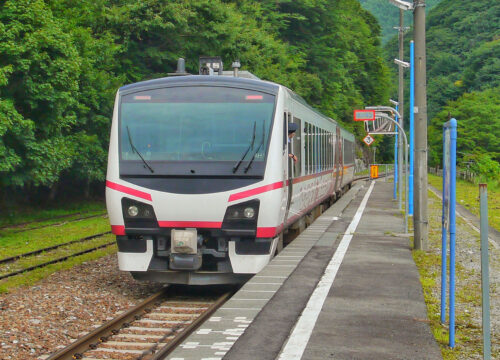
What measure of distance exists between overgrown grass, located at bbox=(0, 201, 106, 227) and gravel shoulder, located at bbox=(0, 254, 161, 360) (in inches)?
437

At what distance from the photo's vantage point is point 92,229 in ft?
68.6

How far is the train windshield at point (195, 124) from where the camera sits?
34.7 ft

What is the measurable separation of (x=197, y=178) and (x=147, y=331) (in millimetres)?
2487

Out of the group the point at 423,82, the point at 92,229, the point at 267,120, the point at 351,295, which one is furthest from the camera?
the point at 92,229

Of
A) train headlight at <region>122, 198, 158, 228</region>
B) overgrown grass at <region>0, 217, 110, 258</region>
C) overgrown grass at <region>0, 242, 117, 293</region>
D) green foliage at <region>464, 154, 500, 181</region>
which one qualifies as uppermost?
train headlight at <region>122, 198, 158, 228</region>

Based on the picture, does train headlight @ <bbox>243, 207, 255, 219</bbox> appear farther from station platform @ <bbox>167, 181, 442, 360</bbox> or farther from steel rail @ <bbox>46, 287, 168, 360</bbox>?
steel rail @ <bbox>46, 287, 168, 360</bbox>

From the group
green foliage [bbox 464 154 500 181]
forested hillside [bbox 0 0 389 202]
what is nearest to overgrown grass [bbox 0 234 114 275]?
forested hillside [bbox 0 0 389 202]

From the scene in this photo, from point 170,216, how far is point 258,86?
2327 millimetres

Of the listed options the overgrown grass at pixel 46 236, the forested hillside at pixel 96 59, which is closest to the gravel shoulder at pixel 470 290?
the overgrown grass at pixel 46 236

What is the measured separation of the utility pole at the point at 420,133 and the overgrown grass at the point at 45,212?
1295cm

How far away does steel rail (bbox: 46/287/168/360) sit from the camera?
24.1 feet

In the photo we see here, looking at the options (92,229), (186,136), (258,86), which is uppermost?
(258,86)

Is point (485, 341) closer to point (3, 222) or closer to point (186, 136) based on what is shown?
point (186, 136)

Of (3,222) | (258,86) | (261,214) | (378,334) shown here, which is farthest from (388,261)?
(3,222)
